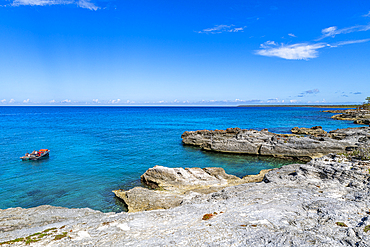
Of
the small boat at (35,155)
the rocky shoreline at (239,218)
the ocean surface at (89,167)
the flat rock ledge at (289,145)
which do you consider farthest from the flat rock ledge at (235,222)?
the small boat at (35,155)

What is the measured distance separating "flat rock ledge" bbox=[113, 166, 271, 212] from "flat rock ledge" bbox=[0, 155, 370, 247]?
397 centimetres

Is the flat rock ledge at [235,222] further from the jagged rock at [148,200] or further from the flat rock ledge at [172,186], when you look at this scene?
the flat rock ledge at [172,186]

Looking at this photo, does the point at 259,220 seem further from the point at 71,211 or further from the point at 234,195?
the point at 71,211

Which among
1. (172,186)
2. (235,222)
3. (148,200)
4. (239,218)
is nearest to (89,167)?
(172,186)

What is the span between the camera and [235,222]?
1009cm

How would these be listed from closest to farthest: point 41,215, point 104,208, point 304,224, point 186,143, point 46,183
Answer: point 304,224 < point 41,215 < point 104,208 < point 46,183 < point 186,143

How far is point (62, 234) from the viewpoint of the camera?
32.3 ft

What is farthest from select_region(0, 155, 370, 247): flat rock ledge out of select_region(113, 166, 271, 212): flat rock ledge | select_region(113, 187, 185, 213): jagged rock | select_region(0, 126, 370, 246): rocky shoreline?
select_region(113, 166, 271, 212): flat rock ledge

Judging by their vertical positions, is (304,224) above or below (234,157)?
above

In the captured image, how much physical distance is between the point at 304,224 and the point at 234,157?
89.1 feet

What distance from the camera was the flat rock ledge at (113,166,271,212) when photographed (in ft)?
58.0

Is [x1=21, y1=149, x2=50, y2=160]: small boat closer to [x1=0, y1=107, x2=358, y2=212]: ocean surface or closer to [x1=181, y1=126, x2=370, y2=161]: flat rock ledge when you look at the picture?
[x1=0, y1=107, x2=358, y2=212]: ocean surface

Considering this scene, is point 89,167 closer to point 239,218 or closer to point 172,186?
point 172,186

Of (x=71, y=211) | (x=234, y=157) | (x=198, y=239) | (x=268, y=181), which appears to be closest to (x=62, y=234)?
(x=71, y=211)
